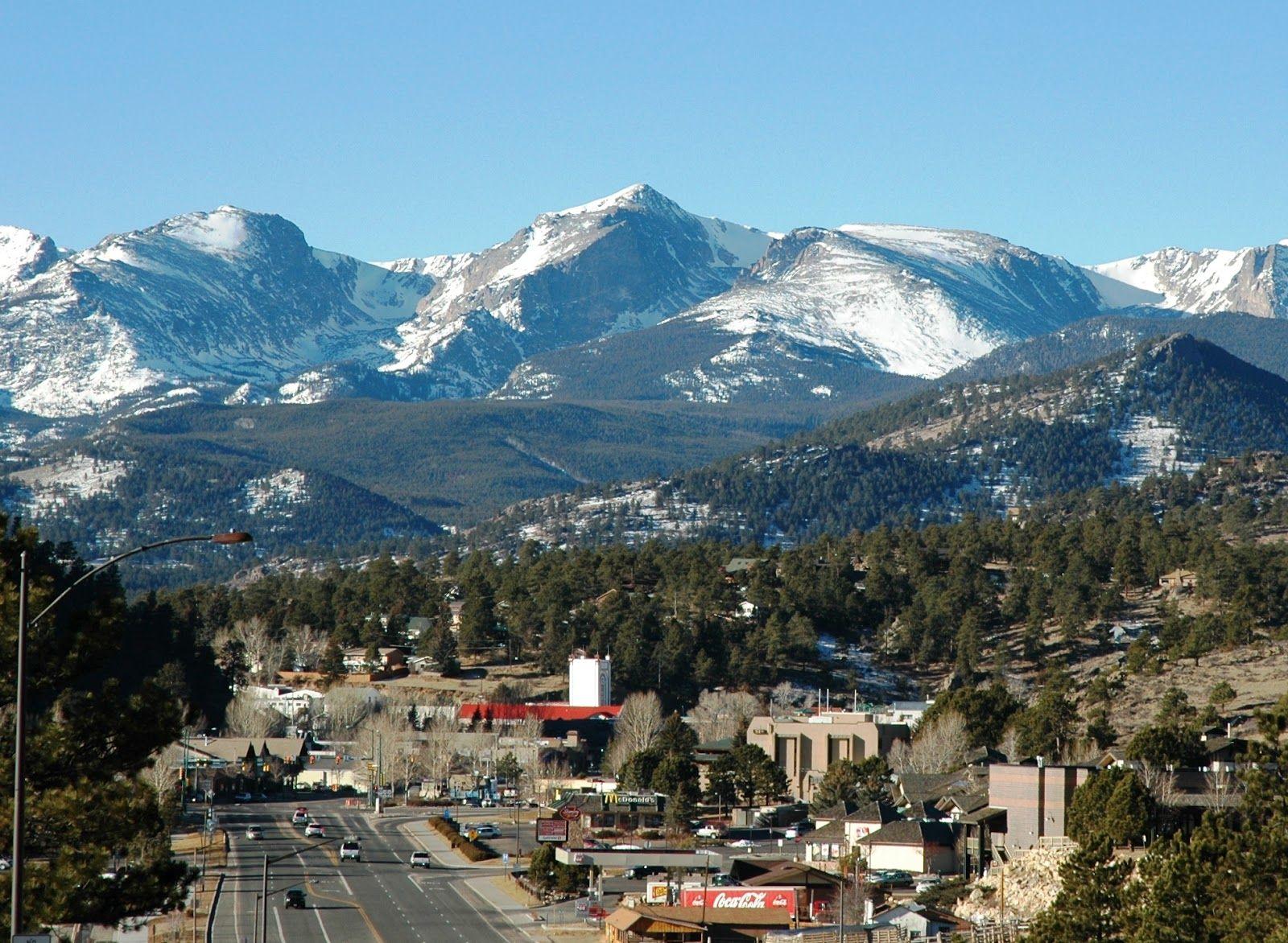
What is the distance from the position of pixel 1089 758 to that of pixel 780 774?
20.9 metres

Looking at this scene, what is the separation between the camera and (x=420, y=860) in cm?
10112

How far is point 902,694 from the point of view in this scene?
175 m

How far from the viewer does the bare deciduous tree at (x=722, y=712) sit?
155 m

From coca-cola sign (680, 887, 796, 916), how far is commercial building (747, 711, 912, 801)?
189 feet

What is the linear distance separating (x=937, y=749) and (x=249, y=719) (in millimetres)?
56526

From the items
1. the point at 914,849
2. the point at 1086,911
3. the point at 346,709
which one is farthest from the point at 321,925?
the point at 346,709

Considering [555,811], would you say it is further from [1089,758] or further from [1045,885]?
[1045,885]

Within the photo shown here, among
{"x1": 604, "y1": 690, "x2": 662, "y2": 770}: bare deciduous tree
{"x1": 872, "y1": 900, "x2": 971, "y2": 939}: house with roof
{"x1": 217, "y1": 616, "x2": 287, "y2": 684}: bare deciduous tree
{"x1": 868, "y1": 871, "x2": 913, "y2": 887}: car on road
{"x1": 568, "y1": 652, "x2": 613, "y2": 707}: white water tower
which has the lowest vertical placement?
{"x1": 872, "y1": 900, "x2": 971, "y2": 939}: house with roof

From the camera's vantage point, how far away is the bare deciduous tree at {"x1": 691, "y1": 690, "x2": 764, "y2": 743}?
507 feet

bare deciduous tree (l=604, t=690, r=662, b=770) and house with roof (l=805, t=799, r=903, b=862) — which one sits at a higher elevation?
bare deciduous tree (l=604, t=690, r=662, b=770)

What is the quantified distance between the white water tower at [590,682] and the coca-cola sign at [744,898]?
89662 millimetres

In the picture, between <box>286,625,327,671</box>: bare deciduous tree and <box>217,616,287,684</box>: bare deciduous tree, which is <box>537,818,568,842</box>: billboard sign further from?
<box>286,625,327,671</box>: bare deciduous tree

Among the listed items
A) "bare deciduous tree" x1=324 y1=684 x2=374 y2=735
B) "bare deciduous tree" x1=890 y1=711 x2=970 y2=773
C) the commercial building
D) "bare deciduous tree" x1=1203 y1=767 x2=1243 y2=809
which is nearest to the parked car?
"bare deciduous tree" x1=1203 y1=767 x2=1243 y2=809

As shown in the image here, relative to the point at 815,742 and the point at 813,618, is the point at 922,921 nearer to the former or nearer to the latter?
the point at 815,742
